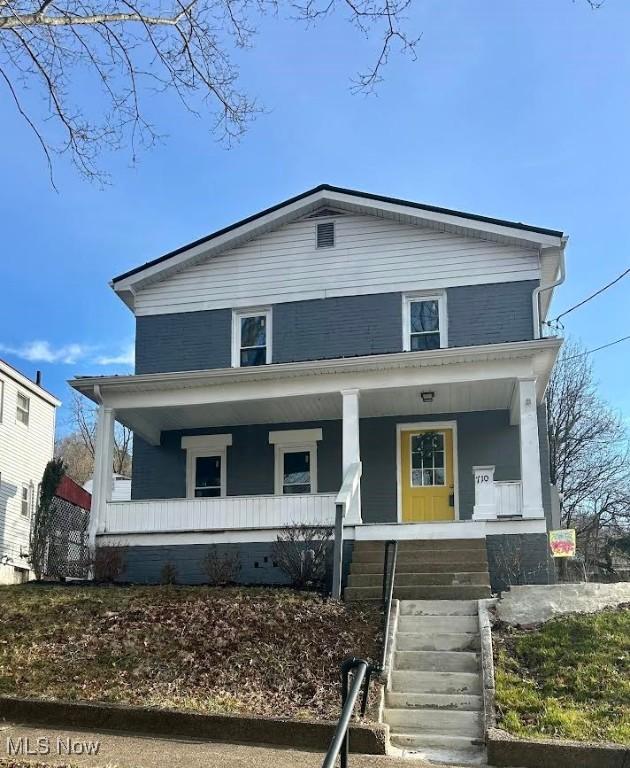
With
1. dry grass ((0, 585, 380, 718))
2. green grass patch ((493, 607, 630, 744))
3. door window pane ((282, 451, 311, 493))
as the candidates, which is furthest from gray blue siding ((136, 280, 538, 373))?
green grass patch ((493, 607, 630, 744))

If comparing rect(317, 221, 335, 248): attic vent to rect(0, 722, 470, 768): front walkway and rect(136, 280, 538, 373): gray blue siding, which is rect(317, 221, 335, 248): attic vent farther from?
rect(0, 722, 470, 768): front walkway

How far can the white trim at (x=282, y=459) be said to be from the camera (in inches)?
674

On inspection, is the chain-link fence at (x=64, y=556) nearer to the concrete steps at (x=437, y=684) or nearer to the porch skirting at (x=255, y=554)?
the porch skirting at (x=255, y=554)

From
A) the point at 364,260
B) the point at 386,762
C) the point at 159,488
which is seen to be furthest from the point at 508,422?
the point at 386,762

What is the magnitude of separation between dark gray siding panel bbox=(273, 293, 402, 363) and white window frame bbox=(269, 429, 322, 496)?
1478mm

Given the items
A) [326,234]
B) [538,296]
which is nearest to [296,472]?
Answer: [326,234]

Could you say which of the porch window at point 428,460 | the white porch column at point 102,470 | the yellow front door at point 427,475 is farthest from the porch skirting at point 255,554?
the porch window at point 428,460

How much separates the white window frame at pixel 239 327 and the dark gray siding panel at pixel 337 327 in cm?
14

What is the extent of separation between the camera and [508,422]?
1627cm

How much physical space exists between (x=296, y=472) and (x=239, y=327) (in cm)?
327

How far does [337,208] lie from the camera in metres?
18.0

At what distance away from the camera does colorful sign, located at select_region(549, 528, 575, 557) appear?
502 inches

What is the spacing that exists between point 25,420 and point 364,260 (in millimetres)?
12170

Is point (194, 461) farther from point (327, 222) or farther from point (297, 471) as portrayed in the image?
point (327, 222)
